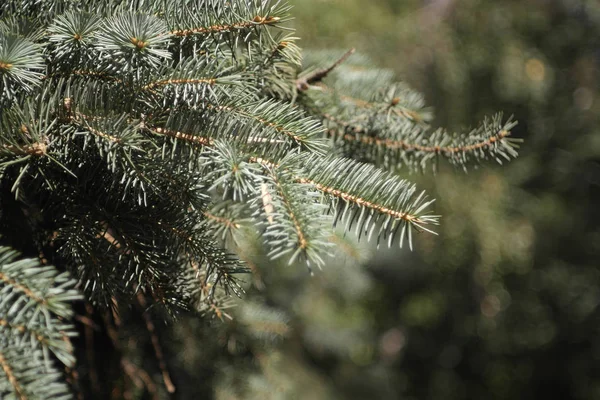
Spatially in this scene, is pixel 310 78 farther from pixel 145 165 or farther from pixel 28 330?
pixel 28 330

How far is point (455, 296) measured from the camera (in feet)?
7.26

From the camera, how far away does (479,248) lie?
1790 mm

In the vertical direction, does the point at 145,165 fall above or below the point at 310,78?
below

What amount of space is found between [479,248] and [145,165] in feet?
5.18

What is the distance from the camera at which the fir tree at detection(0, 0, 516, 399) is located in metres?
0.36

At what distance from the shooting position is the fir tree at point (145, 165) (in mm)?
363

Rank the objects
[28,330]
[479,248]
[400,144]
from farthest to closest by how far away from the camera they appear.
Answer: [479,248]
[400,144]
[28,330]

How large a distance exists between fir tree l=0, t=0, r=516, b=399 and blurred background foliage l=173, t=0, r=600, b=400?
0.67 meters

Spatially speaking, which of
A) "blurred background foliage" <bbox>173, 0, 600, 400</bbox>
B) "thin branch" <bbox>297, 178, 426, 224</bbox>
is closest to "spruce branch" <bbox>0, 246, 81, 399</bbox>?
"thin branch" <bbox>297, 178, 426, 224</bbox>

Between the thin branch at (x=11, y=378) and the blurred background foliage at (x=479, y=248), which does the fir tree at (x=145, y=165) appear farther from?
the blurred background foliage at (x=479, y=248)

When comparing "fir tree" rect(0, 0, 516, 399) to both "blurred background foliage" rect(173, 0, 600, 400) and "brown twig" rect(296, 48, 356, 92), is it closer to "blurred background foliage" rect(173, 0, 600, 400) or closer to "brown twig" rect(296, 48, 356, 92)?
"brown twig" rect(296, 48, 356, 92)

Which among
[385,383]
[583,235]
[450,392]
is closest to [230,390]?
[385,383]

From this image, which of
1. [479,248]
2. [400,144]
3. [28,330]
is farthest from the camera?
[479,248]

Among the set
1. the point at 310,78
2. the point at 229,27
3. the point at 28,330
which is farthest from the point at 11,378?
the point at 310,78
